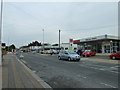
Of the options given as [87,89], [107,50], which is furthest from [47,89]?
[107,50]

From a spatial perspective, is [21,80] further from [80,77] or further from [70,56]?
[70,56]

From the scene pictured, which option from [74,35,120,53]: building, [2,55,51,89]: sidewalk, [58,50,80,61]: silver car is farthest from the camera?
[74,35,120,53]: building

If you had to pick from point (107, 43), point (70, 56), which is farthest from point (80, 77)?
point (107, 43)

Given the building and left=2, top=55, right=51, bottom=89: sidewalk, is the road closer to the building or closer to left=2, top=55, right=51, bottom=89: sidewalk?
left=2, top=55, right=51, bottom=89: sidewalk

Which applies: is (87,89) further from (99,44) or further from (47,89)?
(99,44)

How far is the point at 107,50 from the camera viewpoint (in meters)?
40.8

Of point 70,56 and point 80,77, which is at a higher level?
point 70,56

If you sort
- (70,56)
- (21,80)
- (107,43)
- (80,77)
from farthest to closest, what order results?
1. (107,43)
2. (70,56)
3. (80,77)
4. (21,80)

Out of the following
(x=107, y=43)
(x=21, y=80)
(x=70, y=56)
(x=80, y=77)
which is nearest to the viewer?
(x=21, y=80)

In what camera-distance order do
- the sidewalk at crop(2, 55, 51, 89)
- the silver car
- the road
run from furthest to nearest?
1. the silver car
2. the road
3. the sidewalk at crop(2, 55, 51, 89)

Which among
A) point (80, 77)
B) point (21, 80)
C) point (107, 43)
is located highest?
point (107, 43)

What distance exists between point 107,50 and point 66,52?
889 inches

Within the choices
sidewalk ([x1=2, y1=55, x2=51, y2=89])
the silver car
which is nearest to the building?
the silver car

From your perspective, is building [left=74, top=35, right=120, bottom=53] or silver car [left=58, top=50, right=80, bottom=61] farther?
building [left=74, top=35, right=120, bottom=53]
